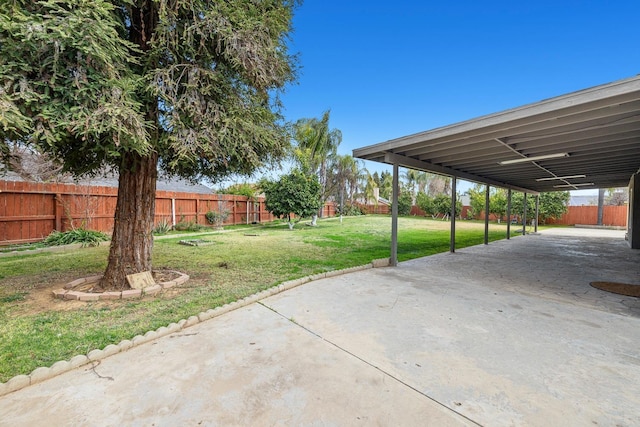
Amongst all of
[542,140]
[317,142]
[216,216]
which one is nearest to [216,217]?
[216,216]

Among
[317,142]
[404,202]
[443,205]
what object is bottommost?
[443,205]

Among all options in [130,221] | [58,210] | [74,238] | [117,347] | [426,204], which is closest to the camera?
[117,347]

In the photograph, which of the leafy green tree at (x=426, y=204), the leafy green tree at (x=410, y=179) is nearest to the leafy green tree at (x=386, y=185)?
the leafy green tree at (x=410, y=179)

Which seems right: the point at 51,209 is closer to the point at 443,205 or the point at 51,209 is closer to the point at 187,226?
the point at 187,226

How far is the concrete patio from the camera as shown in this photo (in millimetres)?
1739

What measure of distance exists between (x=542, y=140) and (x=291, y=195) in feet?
32.3

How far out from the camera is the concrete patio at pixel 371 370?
5.71ft

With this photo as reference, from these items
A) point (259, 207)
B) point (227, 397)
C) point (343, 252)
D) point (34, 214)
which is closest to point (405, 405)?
point (227, 397)

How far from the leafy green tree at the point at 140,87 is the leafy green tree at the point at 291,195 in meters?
8.09

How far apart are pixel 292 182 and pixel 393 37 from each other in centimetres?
746

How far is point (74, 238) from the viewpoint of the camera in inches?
Answer: 311

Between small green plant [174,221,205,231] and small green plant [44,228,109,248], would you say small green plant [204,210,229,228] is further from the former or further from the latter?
small green plant [44,228,109,248]

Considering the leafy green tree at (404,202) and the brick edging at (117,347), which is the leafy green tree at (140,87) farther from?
the leafy green tree at (404,202)

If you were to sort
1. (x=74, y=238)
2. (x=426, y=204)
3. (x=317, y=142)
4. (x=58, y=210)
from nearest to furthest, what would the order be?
(x=74, y=238) → (x=58, y=210) → (x=317, y=142) → (x=426, y=204)
